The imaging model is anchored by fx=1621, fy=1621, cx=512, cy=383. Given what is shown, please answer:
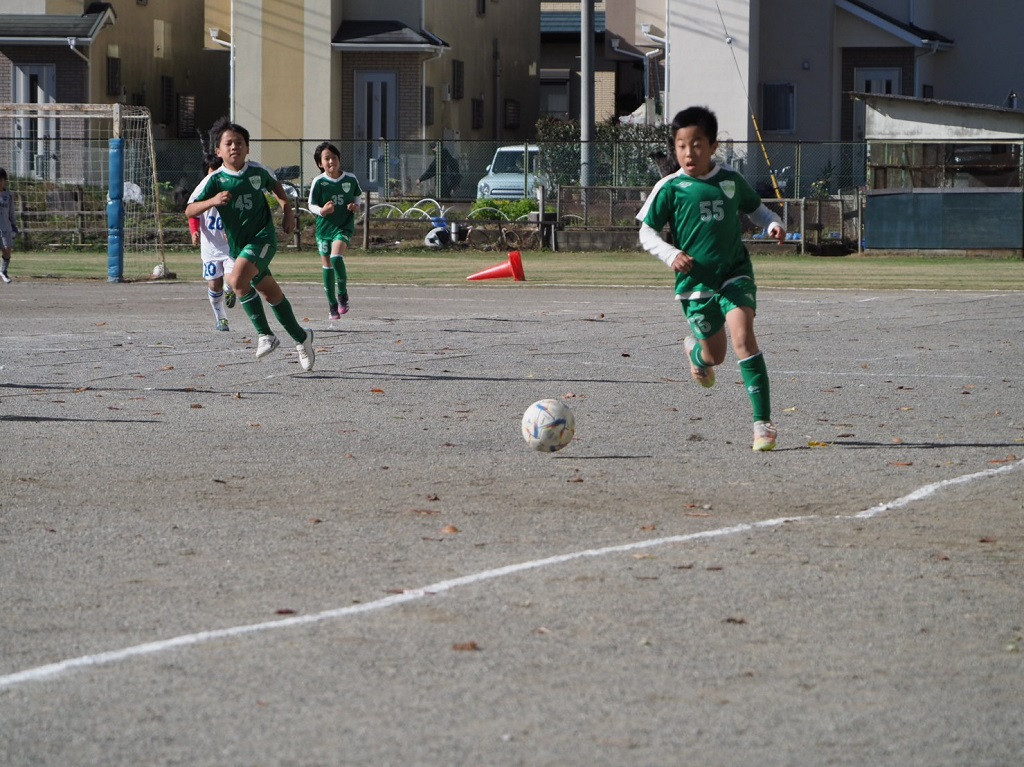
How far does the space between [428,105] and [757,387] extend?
118 feet

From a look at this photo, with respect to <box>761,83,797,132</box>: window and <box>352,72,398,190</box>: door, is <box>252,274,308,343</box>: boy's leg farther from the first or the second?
<box>761,83,797,132</box>: window

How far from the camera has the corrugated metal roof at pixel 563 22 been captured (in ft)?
188

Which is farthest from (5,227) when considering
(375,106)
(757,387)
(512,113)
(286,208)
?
(512,113)

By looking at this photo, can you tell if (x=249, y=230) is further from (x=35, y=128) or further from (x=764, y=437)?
(x=35, y=128)

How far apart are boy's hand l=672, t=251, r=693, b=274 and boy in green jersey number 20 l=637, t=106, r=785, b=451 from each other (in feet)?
0.04

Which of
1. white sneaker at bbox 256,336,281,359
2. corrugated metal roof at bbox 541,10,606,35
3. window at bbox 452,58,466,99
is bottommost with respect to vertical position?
white sneaker at bbox 256,336,281,359

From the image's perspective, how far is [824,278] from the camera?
2741 cm

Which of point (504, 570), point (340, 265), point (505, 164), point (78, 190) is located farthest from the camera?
point (505, 164)

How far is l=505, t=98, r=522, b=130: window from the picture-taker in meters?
52.0

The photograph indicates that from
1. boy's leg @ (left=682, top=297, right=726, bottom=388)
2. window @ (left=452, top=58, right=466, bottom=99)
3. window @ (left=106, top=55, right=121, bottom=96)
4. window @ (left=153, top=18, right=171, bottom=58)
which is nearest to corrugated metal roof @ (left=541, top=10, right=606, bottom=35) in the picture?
window @ (left=452, top=58, right=466, bottom=99)

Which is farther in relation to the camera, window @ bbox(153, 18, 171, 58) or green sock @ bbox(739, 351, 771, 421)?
window @ bbox(153, 18, 171, 58)

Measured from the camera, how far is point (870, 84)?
4494 cm

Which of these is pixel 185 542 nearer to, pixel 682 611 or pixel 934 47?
pixel 682 611

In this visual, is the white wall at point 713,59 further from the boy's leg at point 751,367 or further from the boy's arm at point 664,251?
the boy's leg at point 751,367
